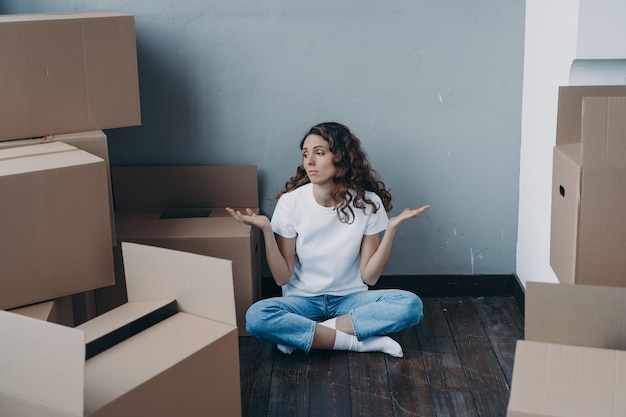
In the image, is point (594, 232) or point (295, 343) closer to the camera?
point (594, 232)

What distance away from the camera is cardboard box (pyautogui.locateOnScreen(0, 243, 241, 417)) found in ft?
4.89

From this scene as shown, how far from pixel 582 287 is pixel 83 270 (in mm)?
1222

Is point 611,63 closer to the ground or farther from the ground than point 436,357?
farther from the ground

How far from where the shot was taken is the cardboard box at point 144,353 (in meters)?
1.49

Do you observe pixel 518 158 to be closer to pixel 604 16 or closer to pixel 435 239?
pixel 435 239

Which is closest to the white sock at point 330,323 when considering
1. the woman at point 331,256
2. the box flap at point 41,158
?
the woman at point 331,256

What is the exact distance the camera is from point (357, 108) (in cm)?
269

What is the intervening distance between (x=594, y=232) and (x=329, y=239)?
96 cm

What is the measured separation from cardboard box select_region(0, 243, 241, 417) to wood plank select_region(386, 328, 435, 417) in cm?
47

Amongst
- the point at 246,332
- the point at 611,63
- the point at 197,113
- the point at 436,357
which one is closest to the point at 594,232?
the point at 611,63

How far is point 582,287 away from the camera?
1510 mm

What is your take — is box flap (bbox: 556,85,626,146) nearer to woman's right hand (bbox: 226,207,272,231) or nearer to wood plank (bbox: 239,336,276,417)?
woman's right hand (bbox: 226,207,272,231)

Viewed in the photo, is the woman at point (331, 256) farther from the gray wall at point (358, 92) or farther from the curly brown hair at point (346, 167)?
the gray wall at point (358, 92)

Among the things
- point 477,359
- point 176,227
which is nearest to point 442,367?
point 477,359
